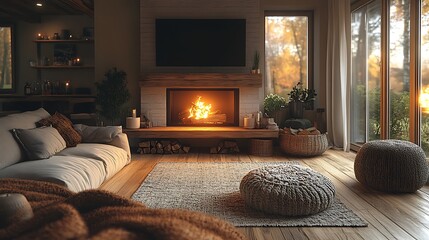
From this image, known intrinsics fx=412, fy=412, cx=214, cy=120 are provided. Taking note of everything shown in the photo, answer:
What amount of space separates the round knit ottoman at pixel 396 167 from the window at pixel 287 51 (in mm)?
3159

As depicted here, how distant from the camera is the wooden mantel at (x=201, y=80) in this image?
238 inches

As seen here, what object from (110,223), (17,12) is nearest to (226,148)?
(17,12)

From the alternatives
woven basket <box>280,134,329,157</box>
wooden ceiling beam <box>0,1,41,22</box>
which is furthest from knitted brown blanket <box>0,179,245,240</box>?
wooden ceiling beam <box>0,1,41,22</box>

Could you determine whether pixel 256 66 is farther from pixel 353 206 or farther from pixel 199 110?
pixel 353 206

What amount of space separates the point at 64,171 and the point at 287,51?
4592 mm

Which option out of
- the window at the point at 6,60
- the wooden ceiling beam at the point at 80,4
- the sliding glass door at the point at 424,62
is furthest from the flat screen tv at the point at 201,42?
the window at the point at 6,60

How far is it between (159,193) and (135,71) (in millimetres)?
3262

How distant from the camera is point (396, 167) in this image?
357 centimetres

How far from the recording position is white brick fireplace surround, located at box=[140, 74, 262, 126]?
19.9 ft

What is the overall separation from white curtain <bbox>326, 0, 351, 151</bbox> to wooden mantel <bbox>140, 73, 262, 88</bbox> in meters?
1.14

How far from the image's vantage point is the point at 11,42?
7.97 meters

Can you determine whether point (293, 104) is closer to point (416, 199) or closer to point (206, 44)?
point (206, 44)

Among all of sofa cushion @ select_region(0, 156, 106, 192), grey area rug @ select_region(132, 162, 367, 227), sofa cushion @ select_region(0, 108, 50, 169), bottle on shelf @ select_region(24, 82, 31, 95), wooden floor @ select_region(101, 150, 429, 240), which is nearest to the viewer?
wooden floor @ select_region(101, 150, 429, 240)

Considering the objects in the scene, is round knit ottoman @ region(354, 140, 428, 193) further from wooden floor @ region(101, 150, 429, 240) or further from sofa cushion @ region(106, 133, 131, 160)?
sofa cushion @ region(106, 133, 131, 160)
